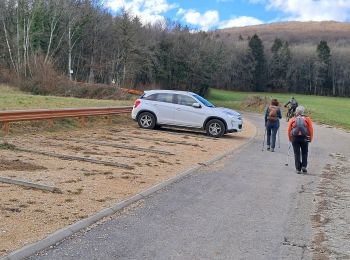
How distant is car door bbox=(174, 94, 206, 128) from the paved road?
9154mm

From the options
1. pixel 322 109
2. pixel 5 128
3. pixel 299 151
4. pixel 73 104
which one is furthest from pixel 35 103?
pixel 322 109

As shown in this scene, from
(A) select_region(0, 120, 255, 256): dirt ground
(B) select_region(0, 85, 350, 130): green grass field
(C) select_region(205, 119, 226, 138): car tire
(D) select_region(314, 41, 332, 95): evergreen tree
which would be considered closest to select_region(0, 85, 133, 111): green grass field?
(B) select_region(0, 85, 350, 130): green grass field

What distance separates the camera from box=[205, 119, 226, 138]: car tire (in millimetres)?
20016

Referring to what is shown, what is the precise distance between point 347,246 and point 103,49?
68176 mm

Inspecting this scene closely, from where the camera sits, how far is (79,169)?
32.8ft

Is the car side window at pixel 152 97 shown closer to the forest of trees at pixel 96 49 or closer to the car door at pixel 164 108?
the car door at pixel 164 108

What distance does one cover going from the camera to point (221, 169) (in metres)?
12.0

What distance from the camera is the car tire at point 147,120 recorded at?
2067 centimetres

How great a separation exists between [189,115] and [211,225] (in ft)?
44.7

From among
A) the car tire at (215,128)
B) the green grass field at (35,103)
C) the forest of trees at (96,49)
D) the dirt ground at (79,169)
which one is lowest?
the dirt ground at (79,169)

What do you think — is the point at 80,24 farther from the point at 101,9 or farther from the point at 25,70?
the point at 25,70

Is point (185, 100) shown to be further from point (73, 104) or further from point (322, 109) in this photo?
point (322, 109)

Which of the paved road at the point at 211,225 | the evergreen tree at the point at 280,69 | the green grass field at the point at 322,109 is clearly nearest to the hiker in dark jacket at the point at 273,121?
the paved road at the point at 211,225

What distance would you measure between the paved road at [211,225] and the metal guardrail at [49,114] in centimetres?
634
